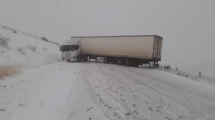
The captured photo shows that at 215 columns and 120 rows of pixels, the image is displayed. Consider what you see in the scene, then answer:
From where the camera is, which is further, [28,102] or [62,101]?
[62,101]

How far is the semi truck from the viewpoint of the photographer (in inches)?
687

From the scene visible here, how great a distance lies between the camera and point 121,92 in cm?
652

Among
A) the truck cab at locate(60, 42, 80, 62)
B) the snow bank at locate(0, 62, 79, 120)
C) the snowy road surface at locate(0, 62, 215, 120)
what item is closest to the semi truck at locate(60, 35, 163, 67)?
the truck cab at locate(60, 42, 80, 62)

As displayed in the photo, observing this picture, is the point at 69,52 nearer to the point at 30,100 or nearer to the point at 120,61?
the point at 120,61

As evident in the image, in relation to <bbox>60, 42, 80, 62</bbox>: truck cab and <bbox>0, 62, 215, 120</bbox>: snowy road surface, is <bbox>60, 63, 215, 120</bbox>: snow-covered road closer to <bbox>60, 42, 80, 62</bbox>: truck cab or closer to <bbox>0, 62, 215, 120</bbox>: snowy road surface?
<bbox>0, 62, 215, 120</bbox>: snowy road surface

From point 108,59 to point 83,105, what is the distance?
16.9m

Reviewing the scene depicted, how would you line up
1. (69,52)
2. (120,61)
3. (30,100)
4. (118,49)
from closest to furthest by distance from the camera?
(30,100), (118,49), (120,61), (69,52)

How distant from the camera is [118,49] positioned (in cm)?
1975

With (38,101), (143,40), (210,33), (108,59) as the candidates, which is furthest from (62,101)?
(210,33)

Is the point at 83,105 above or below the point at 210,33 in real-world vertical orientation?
below

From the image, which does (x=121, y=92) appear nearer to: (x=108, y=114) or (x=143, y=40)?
(x=108, y=114)

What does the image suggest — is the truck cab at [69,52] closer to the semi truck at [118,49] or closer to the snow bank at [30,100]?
the semi truck at [118,49]

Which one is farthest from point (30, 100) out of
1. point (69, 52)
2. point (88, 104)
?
point (69, 52)

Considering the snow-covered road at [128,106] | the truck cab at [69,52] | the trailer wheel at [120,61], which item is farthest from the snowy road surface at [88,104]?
the truck cab at [69,52]
